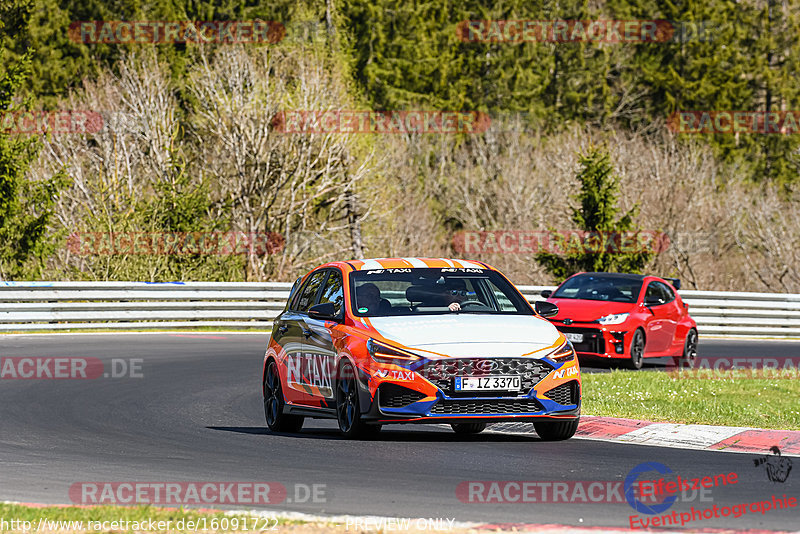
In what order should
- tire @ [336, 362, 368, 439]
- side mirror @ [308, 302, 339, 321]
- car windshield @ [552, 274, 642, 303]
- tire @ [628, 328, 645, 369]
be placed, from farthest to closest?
car windshield @ [552, 274, 642, 303]
tire @ [628, 328, 645, 369]
side mirror @ [308, 302, 339, 321]
tire @ [336, 362, 368, 439]

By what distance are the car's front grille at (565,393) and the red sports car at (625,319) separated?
9.95m

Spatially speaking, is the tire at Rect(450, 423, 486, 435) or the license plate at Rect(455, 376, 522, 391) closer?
the license plate at Rect(455, 376, 522, 391)

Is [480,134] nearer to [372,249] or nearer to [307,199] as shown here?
[372,249]

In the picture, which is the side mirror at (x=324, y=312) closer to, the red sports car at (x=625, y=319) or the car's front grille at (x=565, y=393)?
the car's front grille at (x=565, y=393)

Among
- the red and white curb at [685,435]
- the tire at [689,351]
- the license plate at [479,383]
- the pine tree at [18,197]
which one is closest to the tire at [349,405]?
the license plate at [479,383]

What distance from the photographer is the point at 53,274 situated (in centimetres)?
3300

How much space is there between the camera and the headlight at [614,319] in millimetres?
21117

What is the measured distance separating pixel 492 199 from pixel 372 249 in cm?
1578

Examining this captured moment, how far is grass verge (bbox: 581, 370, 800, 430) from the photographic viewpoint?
13484 mm

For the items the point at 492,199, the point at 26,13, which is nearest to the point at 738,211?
the point at 492,199

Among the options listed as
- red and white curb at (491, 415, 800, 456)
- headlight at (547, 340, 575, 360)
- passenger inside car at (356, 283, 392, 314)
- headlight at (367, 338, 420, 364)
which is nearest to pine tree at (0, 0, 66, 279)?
passenger inside car at (356, 283, 392, 314)

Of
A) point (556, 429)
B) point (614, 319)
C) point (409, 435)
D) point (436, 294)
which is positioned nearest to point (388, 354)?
point (436, 294)

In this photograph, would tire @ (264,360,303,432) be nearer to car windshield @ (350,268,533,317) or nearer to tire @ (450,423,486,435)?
car windshield @ (350,268,533,317)

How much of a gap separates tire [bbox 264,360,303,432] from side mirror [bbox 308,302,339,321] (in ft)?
3.83
